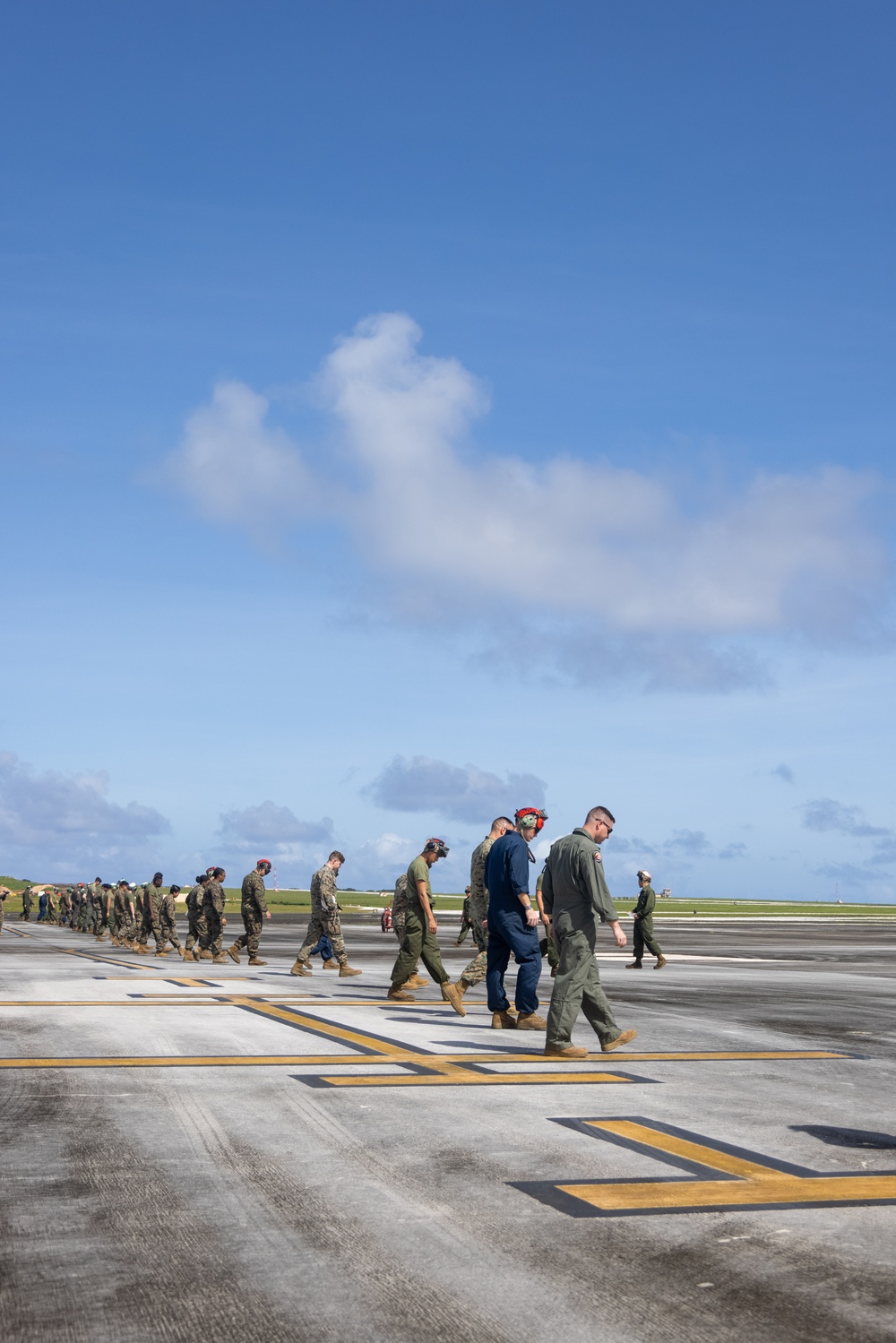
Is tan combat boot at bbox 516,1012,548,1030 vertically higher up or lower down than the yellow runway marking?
higher up

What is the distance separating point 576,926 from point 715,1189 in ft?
16.0

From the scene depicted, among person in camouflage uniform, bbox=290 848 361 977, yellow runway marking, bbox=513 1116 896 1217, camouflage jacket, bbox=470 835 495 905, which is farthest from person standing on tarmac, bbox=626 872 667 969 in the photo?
yellow runway marking, bbox=513 1116 896 1217

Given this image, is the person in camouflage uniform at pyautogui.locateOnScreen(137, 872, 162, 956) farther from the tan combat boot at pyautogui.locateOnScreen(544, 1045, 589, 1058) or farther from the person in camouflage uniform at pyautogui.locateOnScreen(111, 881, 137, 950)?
the tan combat boot at pyautogui.locateOnScreen(544, 1045, 589, 1058)

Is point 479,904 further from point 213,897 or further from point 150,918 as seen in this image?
point 150,918

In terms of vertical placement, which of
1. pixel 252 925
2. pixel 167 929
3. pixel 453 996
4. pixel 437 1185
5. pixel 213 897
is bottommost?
pixel 437 1185

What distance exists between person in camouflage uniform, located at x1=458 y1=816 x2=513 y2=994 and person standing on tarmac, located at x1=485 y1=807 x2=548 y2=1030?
61.4 inches

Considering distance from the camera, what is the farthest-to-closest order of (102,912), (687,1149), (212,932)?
1. (102,912)
2. (212,932)
3. (687,1149)

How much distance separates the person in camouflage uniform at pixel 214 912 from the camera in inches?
1067

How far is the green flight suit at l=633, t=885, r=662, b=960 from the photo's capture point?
26.1 m

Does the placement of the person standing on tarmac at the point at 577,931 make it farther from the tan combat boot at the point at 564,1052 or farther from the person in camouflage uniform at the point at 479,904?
the person in camouflage uniform at the point at 479,904

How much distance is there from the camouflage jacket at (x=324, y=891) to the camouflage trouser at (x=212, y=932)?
6589 mm

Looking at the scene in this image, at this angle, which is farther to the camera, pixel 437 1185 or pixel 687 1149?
Result: pixel 687 1149

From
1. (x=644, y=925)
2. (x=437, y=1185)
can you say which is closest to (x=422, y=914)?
(x=437, y=1185)

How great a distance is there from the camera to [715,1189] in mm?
6191
